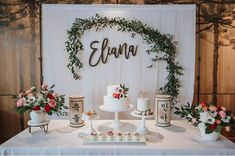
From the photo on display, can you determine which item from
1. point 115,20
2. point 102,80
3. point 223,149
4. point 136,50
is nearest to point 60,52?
point 102,80

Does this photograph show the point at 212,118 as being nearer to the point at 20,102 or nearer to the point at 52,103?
the point at 52,103

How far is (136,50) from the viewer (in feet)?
10.2

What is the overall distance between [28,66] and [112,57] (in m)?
1.35

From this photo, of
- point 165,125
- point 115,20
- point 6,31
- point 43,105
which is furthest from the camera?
point 6,31

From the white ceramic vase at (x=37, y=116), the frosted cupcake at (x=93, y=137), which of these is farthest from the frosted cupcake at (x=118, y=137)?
the white ceramic vase at (x=37, y=116)

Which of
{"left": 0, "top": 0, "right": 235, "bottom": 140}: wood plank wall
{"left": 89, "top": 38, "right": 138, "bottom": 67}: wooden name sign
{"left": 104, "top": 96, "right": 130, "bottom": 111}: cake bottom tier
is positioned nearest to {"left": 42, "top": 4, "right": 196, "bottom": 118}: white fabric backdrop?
{"left": 89, "top": 38, "right": 138, "bottom": 67}: wooden name sign

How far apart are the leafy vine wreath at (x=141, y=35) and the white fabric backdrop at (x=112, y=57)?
66mm

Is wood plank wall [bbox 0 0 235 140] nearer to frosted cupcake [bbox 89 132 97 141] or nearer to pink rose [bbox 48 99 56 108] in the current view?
pink rose [bbox 48 99 56 108]

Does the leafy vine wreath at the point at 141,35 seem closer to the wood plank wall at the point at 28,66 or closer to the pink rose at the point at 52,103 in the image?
the wood plank wall at the point at 28,66

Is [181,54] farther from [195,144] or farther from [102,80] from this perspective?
[195,144]

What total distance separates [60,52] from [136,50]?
113 cm

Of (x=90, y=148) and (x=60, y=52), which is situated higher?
(x=60, y=52)

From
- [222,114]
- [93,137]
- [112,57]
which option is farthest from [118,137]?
[112,57]

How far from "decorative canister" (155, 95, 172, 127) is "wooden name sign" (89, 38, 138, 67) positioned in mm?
960
